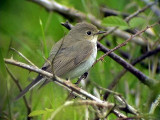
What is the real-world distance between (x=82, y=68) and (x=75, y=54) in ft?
1.00

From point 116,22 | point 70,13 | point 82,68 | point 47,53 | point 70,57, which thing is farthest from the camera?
point 70,13

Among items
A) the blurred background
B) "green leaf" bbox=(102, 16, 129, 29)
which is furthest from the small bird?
"green leaf" bbox=(102, 16, 129, 29)

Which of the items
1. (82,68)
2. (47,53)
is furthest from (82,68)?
(47,53)

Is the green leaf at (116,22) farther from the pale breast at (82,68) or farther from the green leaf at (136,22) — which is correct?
the pale breast at (82,68)

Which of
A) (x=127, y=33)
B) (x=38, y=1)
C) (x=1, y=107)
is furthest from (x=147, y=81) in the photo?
(x=38, y=1)

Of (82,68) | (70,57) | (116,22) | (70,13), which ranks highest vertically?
(70,13)

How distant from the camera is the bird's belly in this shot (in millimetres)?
3875

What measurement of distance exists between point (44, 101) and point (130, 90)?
1.13m

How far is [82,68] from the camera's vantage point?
3934mm

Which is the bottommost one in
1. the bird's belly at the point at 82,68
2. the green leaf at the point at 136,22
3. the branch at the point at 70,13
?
the bird's belly at the point at 82,68

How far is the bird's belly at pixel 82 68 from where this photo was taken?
388 cm

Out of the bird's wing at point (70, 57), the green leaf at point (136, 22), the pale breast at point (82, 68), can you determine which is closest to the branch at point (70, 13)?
the green leaf at point (136, 22)

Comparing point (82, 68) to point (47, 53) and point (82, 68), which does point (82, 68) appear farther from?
point (47, 53)

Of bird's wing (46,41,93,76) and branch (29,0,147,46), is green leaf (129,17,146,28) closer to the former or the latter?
bird's wing (46,41,93,76)
